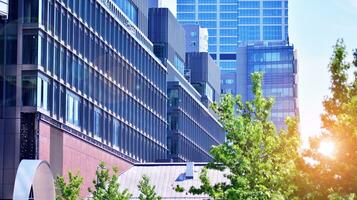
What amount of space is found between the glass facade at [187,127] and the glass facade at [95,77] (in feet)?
30.5

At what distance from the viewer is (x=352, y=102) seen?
1348 inches

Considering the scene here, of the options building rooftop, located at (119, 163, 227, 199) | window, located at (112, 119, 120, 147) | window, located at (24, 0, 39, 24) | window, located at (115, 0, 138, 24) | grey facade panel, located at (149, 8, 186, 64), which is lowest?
building rooftop, located at (119, 163, 227, 199)

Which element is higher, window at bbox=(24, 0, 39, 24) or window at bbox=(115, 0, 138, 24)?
window at bbox=(115, 0, 138, 24)

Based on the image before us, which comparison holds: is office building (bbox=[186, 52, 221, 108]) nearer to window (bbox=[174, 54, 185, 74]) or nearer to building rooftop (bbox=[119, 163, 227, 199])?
window (bbox=[174, 54, 185, 74])

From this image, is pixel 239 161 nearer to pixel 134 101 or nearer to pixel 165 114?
pixel 134 101

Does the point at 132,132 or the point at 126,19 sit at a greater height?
the point at 126,19

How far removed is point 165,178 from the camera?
113 m

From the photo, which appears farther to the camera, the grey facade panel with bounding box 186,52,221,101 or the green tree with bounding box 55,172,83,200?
the grey facade panel with bounding box 186,52,221,101

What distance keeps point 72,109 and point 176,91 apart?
185 ft

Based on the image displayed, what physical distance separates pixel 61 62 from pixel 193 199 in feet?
89.6

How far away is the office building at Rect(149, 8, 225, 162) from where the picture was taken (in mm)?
145750

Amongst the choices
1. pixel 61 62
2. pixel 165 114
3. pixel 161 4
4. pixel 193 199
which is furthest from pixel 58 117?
pixel 161 4

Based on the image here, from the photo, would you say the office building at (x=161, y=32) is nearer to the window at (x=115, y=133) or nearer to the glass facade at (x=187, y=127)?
the glass facade at (x=187, y=127)

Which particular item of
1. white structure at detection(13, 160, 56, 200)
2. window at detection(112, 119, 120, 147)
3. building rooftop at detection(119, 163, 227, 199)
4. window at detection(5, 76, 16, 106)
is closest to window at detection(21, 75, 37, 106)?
window at detection(5, 76, 16, 106)
